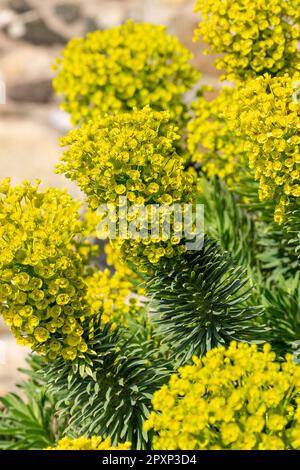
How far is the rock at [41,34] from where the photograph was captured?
565 cm

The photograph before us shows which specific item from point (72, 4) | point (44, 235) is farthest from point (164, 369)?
point (72, 4)

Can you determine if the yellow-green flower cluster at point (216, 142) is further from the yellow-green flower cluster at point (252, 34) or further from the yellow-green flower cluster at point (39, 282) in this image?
the yellow-green flower cluster at point (39, 282)

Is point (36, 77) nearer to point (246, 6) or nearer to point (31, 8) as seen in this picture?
Answer: point (31, 8)

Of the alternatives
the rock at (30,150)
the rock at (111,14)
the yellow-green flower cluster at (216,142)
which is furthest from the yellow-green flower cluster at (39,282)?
the rock at (111,14)

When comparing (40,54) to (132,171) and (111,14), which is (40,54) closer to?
(111,14)

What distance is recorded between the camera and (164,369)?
6.68 feet

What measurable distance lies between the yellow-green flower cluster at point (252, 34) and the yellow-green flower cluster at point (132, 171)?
0.61 m

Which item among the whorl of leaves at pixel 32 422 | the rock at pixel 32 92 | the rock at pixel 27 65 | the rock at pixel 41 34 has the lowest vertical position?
the whorl of leaves at pixel 32 422

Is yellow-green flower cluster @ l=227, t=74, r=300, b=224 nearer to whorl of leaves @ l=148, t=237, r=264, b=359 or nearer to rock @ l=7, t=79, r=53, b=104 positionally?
whorl of leaves @ l=148, t=237, r=264, b=359

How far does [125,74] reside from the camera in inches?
112

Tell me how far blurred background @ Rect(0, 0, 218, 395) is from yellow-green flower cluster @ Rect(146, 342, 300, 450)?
3.25 metres

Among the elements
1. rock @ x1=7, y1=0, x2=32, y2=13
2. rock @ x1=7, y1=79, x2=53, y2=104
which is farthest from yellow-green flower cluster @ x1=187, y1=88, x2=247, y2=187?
rock @ x1=7, y1=0, x2=32, y2=13

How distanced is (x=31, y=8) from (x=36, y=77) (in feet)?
2.19

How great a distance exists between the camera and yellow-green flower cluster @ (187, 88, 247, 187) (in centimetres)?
270
